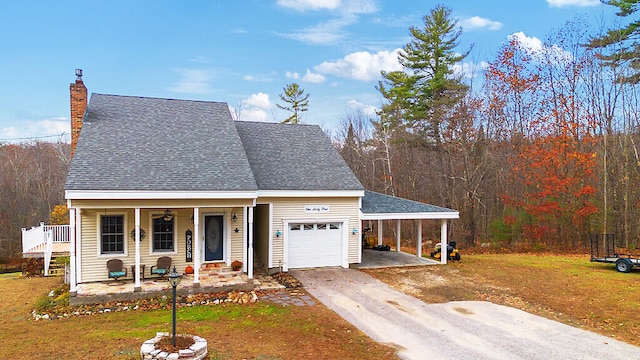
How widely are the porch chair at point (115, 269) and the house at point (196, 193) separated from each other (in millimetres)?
241

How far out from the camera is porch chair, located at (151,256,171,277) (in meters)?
12.5

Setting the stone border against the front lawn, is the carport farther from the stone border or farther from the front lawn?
the stone border

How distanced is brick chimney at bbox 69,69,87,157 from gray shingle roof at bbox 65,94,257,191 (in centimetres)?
59

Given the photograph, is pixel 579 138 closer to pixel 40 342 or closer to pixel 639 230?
pixel 639 230

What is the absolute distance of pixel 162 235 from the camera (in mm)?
12992

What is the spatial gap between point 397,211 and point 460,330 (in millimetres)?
7078

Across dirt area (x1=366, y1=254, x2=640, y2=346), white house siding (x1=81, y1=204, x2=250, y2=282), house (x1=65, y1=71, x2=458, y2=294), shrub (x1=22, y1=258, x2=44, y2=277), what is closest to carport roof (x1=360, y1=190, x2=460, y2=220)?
house (x1=65, y1=71, x2=458, y2=294)

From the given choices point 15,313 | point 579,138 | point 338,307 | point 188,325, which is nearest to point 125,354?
point 188,325

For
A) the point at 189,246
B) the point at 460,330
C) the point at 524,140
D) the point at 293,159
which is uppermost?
the point at 524,140

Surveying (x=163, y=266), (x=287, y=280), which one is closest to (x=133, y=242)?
(x=163, y=266)

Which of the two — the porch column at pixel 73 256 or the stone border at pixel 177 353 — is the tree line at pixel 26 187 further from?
the stone border at pixel 177 353

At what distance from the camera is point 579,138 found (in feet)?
72.6

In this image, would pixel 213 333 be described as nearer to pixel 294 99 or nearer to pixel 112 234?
pixel 112 234

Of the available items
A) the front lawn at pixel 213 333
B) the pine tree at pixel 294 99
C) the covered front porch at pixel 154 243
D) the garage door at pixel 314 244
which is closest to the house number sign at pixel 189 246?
the covered front porch at pixel 154 243
